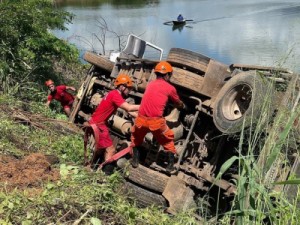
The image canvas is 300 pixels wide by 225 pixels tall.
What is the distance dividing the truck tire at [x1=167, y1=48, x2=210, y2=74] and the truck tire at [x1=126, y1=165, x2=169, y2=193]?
1.59 metres

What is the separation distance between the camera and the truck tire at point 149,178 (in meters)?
5.95

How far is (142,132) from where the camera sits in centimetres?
620

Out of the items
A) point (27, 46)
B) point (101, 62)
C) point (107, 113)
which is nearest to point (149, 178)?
point (107, 113)

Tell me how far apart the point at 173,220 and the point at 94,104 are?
4638 millimetres

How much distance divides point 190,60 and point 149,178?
1780mm

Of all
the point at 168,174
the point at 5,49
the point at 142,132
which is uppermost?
the point at 5,49

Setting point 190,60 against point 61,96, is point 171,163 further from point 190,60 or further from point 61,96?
point 61,96

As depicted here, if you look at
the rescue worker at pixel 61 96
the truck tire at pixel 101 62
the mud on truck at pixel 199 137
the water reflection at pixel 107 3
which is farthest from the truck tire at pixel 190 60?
the water reflection at pixel 107 3

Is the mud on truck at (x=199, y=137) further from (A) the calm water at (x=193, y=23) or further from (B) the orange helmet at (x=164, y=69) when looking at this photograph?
(A) the calm water at (x=193, y=23)

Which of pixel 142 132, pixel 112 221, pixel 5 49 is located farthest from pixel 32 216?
pixel 5 49

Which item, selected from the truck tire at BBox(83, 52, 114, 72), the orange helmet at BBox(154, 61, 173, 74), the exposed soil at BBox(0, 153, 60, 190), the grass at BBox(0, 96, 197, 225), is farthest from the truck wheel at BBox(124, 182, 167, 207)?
the truck tire at BBox(83, 52, 114, 72)

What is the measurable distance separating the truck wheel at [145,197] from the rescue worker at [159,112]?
426 millimetres

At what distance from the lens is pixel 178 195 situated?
5.89 metres

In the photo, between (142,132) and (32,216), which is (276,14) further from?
(32,216)
